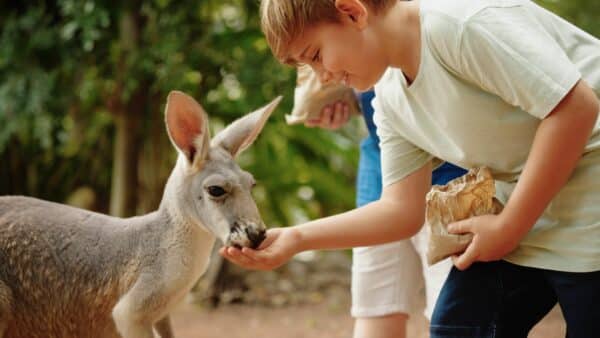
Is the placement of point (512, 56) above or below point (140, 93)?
above

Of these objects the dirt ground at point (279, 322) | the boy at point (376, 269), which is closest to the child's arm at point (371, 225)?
the boy at point (376, 269)

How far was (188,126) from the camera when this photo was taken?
2035mm

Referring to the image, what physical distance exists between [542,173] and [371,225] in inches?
20.4

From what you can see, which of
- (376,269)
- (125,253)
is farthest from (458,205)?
(376,269)

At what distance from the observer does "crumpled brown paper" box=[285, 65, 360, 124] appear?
282cm

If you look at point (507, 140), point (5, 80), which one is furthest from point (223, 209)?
point (5, 80)

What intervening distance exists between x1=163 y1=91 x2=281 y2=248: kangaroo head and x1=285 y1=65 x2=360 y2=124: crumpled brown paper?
28.7 inches

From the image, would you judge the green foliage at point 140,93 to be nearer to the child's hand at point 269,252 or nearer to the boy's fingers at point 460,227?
the child's hand at point 269,252

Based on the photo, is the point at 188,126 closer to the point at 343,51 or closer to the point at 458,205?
the point at 343,51

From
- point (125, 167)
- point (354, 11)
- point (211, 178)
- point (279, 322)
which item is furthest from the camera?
point (125, 167)

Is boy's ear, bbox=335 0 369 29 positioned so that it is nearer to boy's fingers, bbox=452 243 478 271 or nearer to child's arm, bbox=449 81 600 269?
child's arm, bbox=449 81 600 269

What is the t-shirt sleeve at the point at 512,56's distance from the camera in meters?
1.72

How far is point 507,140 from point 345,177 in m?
3.25

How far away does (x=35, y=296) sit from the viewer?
1.97 m
